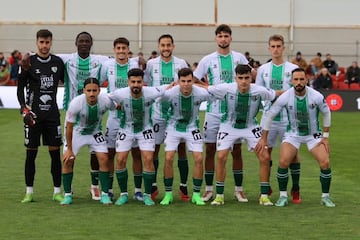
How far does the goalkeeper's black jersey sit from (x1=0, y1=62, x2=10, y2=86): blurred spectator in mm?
23278

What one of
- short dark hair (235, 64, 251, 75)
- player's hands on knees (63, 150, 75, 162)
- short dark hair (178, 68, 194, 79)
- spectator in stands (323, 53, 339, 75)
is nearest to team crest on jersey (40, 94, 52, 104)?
player's hands on knees (63, 150, 75, 162)

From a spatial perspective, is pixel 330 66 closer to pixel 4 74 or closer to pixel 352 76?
pixel 352 76

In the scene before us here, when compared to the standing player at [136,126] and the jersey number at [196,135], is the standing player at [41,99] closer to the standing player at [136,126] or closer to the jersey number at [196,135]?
Result: the standing player at [136,126]

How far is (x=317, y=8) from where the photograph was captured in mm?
43812

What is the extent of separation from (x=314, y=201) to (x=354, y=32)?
1217 inches

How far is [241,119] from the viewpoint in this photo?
41.9ft

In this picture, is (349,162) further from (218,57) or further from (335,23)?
(335,23)

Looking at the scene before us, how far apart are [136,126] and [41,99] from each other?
1.33 meters

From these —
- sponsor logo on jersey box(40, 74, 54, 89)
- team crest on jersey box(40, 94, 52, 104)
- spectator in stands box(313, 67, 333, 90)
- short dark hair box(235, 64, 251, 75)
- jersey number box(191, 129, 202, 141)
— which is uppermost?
short dark hair box(235, 64, 251, 75)

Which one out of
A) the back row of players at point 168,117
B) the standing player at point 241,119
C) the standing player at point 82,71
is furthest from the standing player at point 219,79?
the standing player at point 82,71

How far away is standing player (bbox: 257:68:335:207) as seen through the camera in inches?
490

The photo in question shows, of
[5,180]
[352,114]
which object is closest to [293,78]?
[5,180]

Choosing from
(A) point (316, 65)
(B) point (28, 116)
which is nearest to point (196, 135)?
(B) point (28, 116)

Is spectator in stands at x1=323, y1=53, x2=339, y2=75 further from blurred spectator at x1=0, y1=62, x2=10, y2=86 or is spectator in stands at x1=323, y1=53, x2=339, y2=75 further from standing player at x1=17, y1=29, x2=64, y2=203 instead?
standing player at x1=17, y1=29, x2=64, y2=203
